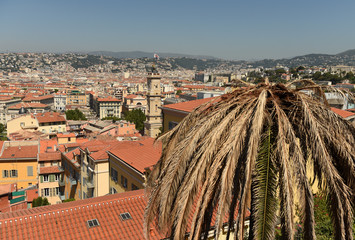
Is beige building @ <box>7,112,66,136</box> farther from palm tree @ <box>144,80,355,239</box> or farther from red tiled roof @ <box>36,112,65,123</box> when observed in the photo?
palm tree @ <box>144,80,355,239</box>

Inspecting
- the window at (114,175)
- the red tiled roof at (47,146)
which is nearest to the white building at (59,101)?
the red tiled roof at (47,146)

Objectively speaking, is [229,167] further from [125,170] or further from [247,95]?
[125,170]

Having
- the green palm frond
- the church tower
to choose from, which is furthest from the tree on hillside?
the green palm frond

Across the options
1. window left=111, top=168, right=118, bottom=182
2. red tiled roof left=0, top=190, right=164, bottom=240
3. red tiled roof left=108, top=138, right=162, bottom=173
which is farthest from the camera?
window left=111, top=168, right=118, bottom=182

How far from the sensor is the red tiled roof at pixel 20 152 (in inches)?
1275

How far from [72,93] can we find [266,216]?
13121cm

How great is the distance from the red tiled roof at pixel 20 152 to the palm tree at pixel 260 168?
3153 cm

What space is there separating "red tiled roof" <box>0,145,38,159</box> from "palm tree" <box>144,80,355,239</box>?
31.5m

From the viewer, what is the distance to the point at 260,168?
189 inches

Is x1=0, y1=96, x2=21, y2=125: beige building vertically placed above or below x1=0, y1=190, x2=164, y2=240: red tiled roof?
below

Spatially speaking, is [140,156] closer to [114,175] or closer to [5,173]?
[114,175]

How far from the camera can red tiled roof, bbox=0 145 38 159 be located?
3238 cm

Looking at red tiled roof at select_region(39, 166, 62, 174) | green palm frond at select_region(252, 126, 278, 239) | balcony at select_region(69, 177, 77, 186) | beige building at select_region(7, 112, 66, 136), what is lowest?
beige building at select_region(7, 112, 66, 136)

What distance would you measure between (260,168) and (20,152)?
33857 mm
